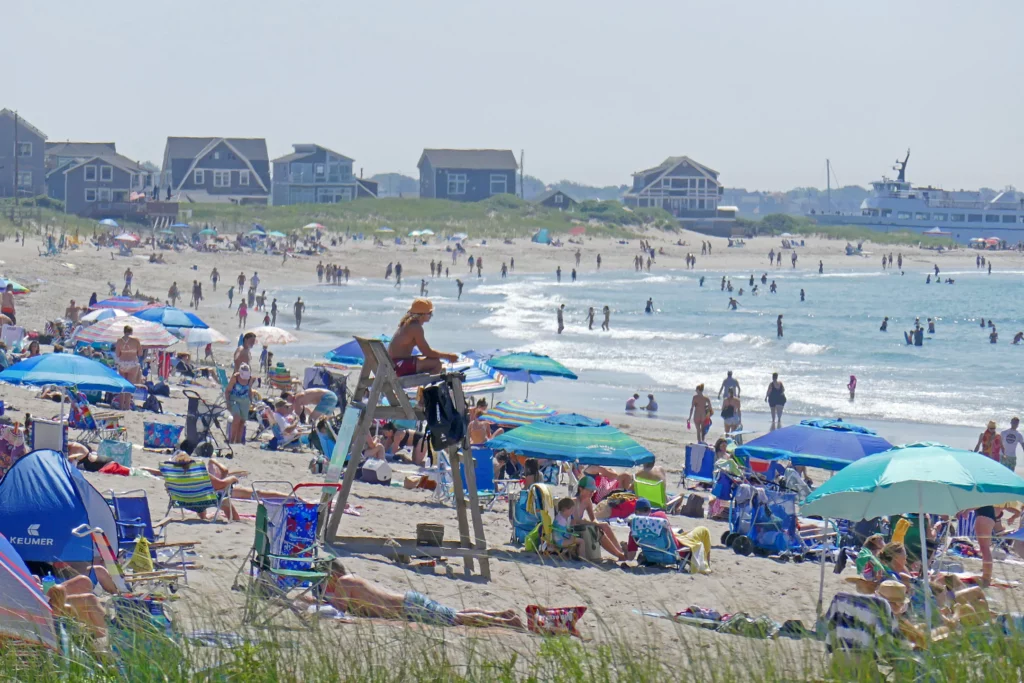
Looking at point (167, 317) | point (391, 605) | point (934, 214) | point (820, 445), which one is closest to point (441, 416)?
point (391, 605)

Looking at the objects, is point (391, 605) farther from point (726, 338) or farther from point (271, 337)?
point (726, 338)

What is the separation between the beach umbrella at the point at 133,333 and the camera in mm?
16766

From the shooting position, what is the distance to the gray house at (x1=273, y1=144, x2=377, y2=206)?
313 feet

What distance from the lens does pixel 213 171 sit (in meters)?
90.4

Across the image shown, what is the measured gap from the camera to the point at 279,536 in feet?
22.1

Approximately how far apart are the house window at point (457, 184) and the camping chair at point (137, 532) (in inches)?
3696

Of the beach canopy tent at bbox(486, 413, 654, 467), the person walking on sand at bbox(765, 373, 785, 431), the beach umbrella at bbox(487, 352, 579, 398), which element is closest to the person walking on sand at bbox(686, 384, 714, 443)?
the person walking on sand at bbox(765, 373, 785, 431)

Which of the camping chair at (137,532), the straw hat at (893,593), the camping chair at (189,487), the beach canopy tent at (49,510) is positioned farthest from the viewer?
the camping chair at (189,487)

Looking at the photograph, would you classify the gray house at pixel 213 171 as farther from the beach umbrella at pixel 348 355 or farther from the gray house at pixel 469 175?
the beach umbrella at pixel 348 355

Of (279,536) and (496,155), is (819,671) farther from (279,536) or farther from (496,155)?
(496,155)

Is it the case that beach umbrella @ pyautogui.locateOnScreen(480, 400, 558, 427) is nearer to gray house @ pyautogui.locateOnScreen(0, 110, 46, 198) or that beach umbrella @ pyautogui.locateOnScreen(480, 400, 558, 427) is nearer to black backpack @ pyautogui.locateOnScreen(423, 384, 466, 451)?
black backpack @ pyautogui.locateOnScreen(423, 384, 466, 451)

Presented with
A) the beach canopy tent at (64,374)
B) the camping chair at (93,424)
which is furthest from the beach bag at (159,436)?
the beach canopy tent at (64,374)

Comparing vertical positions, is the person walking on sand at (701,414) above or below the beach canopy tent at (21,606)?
below

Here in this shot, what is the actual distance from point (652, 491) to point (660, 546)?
2301mm
